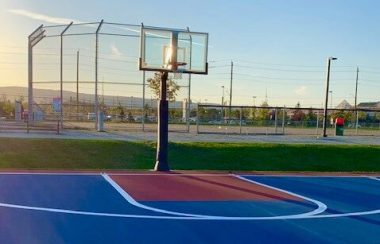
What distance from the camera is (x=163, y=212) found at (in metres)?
8.09

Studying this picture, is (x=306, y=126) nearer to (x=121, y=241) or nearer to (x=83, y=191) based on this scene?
(x=83, y=191)

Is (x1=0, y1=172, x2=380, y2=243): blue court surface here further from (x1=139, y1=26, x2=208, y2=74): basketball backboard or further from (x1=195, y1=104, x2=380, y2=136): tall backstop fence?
(x1=195, y1=104, x2=380, y2=136): tall backstop fence

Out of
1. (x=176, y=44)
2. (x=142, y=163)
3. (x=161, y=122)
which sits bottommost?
(x=142, y=163)

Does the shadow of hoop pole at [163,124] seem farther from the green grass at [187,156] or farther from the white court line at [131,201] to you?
the green grass at [187,156]

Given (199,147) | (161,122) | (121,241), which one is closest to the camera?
(121,241)

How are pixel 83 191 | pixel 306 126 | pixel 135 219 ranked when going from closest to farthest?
pixel 135 219 < pixel 83 191 < pixel 306 126

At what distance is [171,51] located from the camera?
42.5 feet

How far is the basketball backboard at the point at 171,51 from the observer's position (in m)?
13.0

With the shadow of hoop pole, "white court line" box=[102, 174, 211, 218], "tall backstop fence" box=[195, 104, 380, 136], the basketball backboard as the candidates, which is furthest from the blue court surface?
"tall backstop fence" box=[195, 104, 380, 136]

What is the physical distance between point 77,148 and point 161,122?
5983mm

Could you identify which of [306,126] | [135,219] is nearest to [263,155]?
[135,219]

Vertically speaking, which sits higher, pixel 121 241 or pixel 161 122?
pixel 161 122

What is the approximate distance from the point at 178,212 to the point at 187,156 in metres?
9.74

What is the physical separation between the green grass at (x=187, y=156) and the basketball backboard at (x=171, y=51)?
438 centimetres
